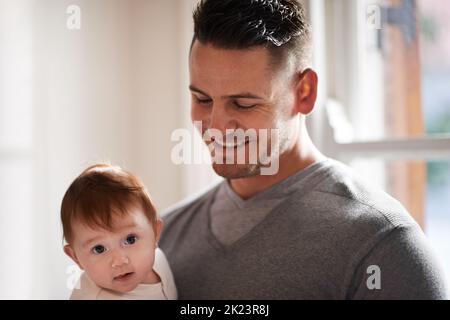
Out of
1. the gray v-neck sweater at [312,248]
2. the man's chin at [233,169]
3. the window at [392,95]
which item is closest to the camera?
the gray v-neck sweater at [312,248]

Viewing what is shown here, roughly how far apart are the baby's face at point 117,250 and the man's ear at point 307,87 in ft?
1.05

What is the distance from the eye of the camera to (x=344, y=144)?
1226 mm

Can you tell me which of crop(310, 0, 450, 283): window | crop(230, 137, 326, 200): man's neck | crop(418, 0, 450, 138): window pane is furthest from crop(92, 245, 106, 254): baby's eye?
crop(418, 0, 450, 138): window pane

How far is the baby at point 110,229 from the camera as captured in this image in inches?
34.2

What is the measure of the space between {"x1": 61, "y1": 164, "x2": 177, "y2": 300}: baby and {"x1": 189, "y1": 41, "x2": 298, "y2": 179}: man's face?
160 mm

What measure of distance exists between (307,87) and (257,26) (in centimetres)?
14

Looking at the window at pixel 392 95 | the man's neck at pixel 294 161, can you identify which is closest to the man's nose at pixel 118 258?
the man's neck at pixel 294 161

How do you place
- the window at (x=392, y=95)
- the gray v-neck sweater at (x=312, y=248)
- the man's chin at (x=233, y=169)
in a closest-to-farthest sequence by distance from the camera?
1. the gray v-neck sweater at (x=312, y=248)
2. the man's chin at (x=233, y=169)
3. the window at (x=392, y=95)

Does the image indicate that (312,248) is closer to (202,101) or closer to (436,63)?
(202,101)

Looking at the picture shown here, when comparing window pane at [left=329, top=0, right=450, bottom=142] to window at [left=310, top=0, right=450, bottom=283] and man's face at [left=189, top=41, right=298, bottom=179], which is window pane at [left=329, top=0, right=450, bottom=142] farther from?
man's face at [left=189, top=41, right=298, bottom=179]

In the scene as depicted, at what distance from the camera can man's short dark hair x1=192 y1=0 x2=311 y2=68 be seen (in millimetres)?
883

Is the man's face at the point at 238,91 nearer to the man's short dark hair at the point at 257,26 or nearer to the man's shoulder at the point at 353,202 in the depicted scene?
the man's short dark hair at the point at 257,26
